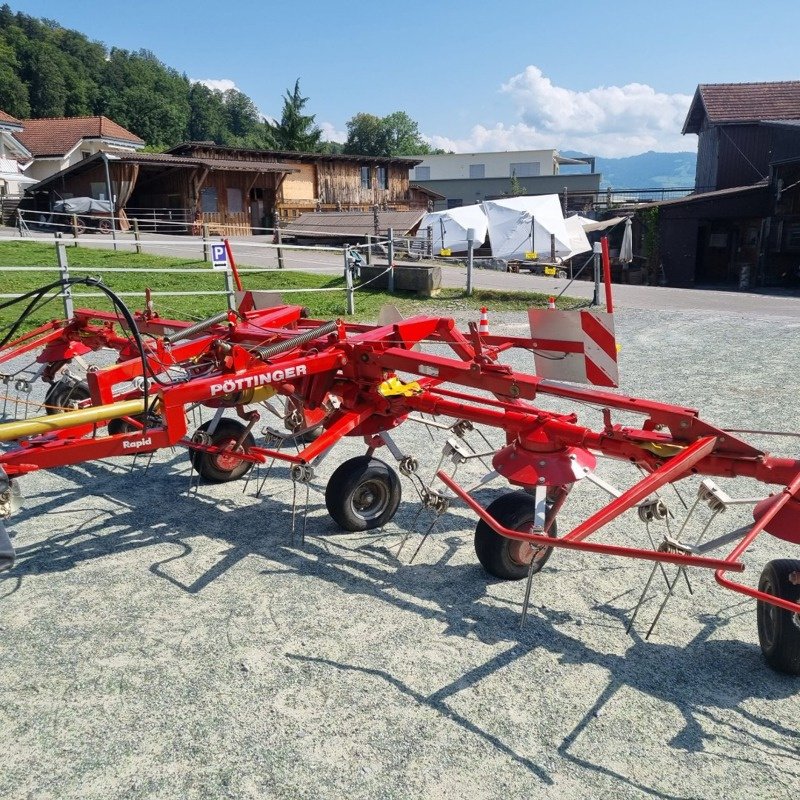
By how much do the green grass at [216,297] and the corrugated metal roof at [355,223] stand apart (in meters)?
13.3

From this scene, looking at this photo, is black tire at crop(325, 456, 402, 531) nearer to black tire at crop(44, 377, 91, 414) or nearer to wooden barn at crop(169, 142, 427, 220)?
black tire at crop(44, 377, 91, 414)

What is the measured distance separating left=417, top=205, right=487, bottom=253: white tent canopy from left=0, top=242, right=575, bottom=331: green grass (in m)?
13.0

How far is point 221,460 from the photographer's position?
19.6 feet

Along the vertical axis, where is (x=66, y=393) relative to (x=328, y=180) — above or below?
below

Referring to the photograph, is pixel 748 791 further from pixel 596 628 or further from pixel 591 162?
pixel 591 162

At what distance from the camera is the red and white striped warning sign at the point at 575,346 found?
4.75 m

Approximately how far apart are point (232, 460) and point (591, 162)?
60.1 metres

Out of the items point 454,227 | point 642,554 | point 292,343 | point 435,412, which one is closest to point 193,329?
point 292,343

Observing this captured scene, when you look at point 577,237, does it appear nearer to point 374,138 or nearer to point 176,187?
point 176,187

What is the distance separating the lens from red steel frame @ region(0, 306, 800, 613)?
12.1ft

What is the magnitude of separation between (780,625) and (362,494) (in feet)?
8.74

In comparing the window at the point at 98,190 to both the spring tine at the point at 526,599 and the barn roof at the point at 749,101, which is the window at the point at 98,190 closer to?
the barn roof at the point at 749,101

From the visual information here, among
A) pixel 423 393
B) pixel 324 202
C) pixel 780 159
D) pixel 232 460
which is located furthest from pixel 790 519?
pixel 324 202

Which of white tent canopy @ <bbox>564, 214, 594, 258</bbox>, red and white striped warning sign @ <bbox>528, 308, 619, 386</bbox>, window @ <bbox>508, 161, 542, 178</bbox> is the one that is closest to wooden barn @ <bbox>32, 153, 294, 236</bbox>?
white tent canopy @ <bbox>564, 214, 594, 258</bbox>
